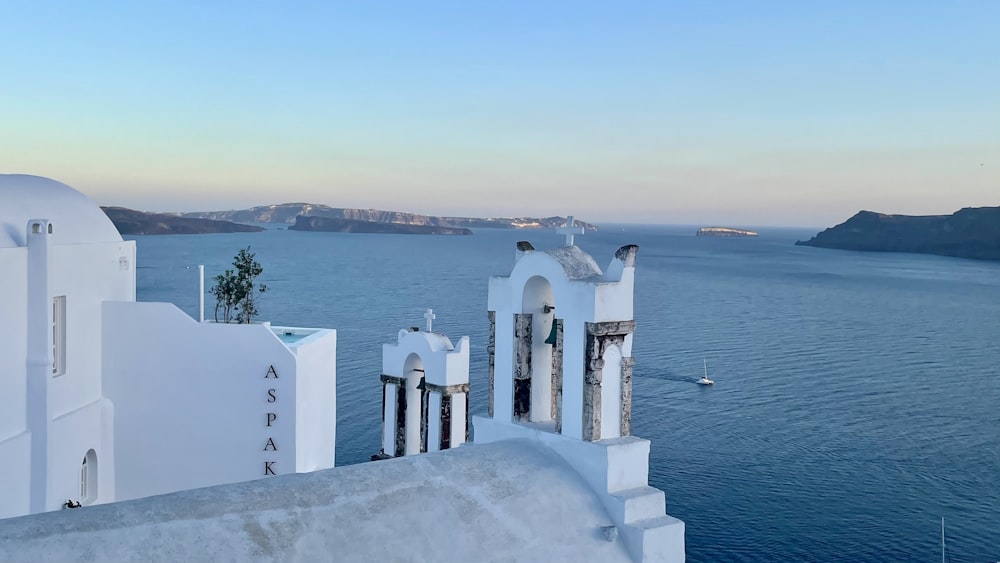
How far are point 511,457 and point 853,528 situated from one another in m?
26.5

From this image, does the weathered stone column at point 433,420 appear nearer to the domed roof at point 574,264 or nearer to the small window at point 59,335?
the domed roof at point 574,264

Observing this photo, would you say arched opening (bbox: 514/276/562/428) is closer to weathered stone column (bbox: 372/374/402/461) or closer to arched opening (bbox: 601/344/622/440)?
arched opening (bbox: 601/344/622/440)

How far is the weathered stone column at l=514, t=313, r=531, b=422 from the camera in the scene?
11.1m

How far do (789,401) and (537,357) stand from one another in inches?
1682

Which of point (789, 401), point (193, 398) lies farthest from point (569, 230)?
point (789, 401)

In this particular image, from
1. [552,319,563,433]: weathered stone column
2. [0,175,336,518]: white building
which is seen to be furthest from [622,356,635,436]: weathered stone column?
[0,175,336,518]: white building

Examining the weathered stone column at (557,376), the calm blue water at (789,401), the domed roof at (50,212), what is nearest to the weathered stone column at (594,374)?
the weathered stone column at (557,376)

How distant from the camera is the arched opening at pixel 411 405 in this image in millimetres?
14852

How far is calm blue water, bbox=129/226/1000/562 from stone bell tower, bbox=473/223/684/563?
67.3 feet

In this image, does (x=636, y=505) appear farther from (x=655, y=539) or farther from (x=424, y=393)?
(x=424, y=393)

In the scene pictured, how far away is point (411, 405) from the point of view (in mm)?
15016

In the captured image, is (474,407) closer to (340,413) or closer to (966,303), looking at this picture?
(340,413)

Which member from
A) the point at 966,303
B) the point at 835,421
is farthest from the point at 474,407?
the point at 966,303

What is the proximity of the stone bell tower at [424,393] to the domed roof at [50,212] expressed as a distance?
739 cm
